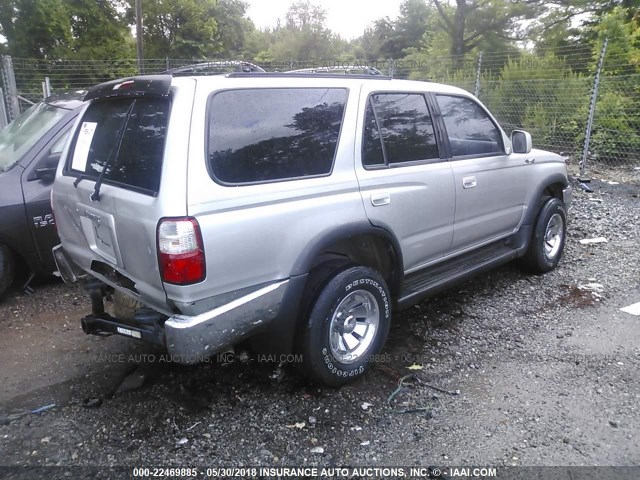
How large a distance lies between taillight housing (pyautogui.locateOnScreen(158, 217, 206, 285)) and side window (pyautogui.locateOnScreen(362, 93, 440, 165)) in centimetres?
130

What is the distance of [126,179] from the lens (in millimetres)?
2695

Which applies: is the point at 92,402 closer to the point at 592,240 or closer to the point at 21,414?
the point at 21,414

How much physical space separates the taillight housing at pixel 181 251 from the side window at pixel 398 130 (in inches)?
51.2

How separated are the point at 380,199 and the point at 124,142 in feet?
5.23

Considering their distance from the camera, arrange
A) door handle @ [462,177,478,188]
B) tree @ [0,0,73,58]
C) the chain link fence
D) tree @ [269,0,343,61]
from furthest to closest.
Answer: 1. tree @ [269,0,343,61]
2. tree @ [0,0,73,58]
3. the chain link fence
4. door handle @ [462,177,478,188]

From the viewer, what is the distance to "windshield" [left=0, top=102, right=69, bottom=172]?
454cm

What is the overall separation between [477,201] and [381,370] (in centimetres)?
163

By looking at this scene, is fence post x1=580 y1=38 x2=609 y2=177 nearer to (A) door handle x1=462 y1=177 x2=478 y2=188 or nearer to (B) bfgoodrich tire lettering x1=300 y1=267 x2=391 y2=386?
(A) door handle x1=462 y1=177 x2=478 y2=188

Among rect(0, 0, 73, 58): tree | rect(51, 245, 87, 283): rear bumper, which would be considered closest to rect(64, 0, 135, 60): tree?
rect(0, 0, 73, 58): tree

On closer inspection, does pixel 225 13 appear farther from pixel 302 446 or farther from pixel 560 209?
pixel 302 446

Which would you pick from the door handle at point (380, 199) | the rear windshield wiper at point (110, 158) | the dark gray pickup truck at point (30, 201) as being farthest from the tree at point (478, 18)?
the rear windshield wiper at point (110, 158)

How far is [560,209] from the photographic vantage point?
16.6ft

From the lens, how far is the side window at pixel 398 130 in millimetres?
3252

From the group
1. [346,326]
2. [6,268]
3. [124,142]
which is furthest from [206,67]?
[6,268]
